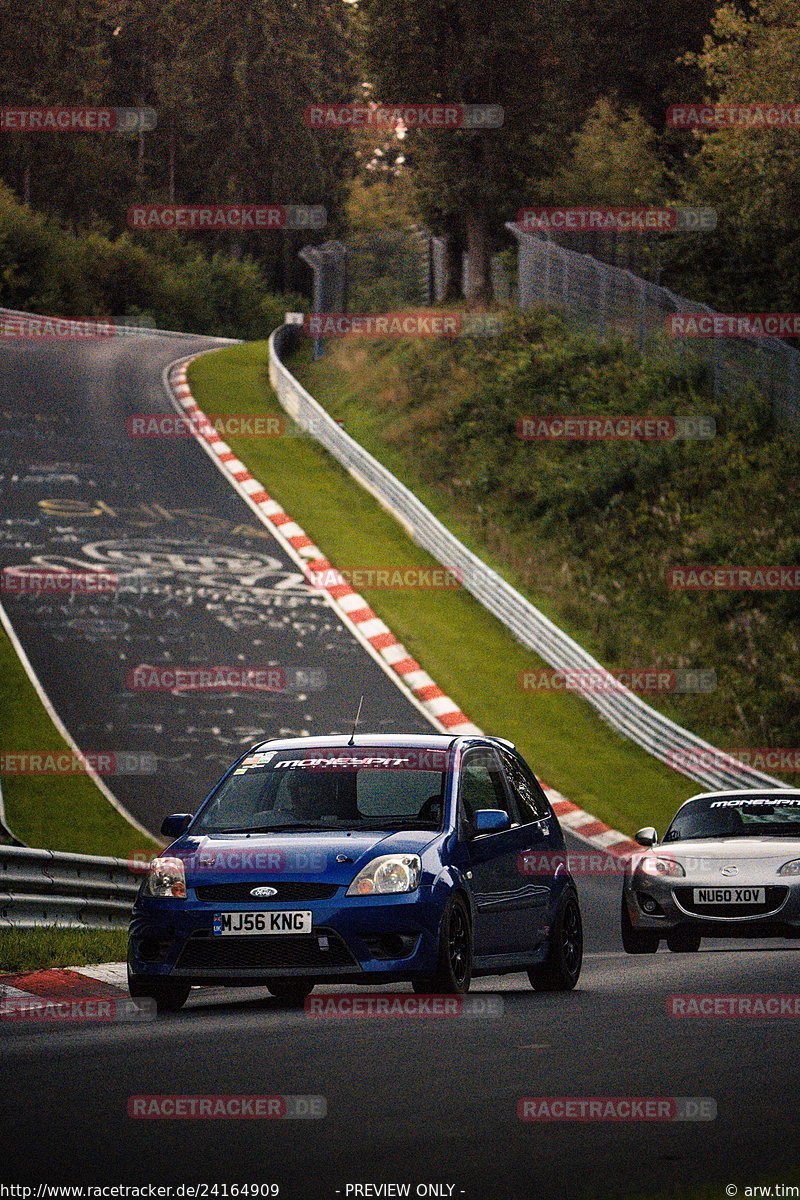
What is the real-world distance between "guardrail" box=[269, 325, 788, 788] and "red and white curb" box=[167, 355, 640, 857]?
6.86 feet

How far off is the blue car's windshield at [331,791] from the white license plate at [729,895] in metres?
4.06

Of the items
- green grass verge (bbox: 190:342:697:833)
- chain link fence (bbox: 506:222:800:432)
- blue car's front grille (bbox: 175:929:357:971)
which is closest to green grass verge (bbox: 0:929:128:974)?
blue car's front grille (bbox: 175:929:357:971)

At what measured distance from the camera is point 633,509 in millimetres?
34344

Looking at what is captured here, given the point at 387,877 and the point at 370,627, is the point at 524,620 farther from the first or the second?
the point at 387,877

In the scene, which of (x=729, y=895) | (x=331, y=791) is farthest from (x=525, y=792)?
(x=729, y=895)

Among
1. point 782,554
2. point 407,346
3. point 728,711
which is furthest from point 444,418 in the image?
point 728,711

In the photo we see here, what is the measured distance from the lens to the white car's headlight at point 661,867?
573 inches

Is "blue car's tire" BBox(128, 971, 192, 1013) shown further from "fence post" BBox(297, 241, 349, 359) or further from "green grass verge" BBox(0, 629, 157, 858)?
"fence post" BBox(297, 241, 349, 359)

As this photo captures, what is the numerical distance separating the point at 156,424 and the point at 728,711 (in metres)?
19.6

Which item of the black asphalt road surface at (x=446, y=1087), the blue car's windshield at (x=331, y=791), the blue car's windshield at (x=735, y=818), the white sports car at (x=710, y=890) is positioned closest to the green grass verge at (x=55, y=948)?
the black asphalt road surface at (x=446, y=1087)

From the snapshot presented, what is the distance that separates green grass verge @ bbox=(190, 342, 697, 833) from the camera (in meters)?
24.2

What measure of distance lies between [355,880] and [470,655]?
19040 mm

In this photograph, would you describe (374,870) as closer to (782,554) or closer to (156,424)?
(782,554)

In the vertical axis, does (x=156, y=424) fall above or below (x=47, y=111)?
below
